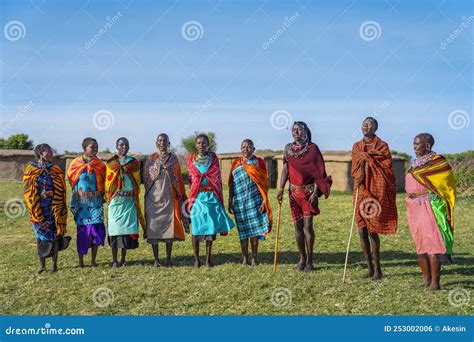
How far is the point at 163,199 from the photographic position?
31.9ft

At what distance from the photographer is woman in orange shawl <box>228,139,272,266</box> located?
31.7ft

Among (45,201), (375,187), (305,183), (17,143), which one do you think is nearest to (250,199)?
(305,183)

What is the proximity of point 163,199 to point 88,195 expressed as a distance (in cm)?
121

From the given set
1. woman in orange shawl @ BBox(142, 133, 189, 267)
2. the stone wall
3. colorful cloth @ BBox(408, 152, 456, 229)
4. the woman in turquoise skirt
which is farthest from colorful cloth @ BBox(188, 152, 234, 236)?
the stone wall

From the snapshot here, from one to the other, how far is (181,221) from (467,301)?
458 centimetres

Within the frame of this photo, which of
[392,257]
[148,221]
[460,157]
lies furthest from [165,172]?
[460,157]

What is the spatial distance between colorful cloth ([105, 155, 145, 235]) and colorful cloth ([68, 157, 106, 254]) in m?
0.15

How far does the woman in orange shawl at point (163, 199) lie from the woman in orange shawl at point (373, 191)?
2944mm

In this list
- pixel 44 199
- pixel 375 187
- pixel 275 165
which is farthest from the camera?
pixel 275 165

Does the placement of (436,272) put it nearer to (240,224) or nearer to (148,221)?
(240,224)

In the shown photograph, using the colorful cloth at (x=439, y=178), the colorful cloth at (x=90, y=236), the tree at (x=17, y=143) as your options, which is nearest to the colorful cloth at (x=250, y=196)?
the colorful cloth at (x=90, y=236)

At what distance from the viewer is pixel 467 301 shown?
7.41 meters

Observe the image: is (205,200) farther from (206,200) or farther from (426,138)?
(426,138)

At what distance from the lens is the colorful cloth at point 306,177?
9.08 meters
